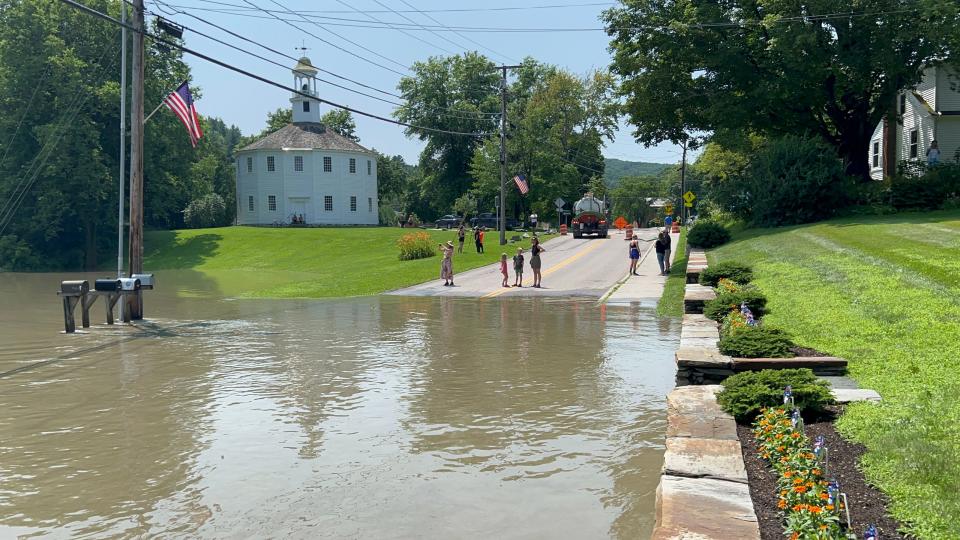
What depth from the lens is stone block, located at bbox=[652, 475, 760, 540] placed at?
194 inches

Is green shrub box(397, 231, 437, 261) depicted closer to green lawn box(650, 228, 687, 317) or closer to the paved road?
the paved road

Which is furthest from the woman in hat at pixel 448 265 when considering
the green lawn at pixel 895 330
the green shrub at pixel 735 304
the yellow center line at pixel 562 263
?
the green shrub at pixel 735 304

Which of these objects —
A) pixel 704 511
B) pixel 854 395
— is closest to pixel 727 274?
pixel 854 395

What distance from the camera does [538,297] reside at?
1112 inches

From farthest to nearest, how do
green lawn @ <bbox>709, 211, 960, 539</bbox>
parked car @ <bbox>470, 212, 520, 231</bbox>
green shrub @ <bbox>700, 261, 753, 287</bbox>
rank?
parked car @ <bbox>470, 212, 520, 231</bbox>
green shrub @ <bbox>700, 261, 753, 287</bbox>
green lawn @ <bbox>709, 211, 960, 539</bbox>

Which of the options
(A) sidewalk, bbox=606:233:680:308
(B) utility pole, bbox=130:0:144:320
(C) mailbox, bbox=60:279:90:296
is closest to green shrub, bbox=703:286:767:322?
(A) sidewalk, bbox=606:233:680:308

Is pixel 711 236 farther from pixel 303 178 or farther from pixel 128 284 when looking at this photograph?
pixel 303 178

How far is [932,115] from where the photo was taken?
130ft

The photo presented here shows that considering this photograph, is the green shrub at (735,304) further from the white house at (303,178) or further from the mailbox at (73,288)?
the white house at (303,178)

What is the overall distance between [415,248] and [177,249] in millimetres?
25044

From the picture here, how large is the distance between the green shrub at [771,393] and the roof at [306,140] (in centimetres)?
6948

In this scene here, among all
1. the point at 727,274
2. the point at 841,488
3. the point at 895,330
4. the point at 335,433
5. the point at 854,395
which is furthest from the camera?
the point at 727,274

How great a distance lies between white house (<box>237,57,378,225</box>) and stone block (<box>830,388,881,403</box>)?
69.3 meters

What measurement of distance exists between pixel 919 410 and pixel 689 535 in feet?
11.3
